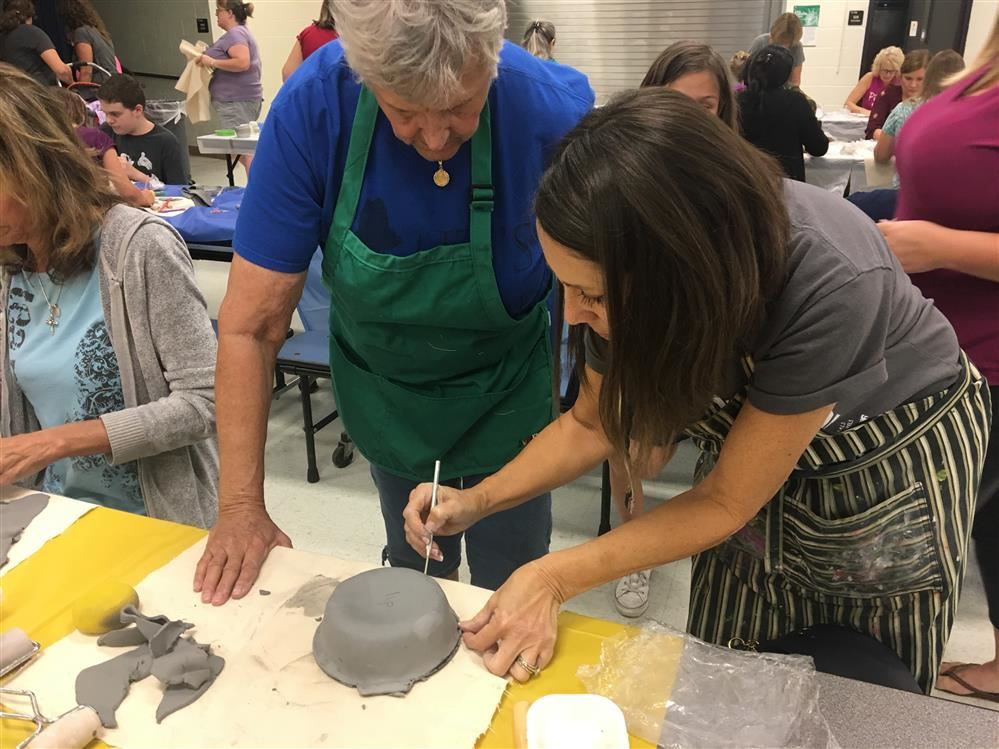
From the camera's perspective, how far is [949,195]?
1.42 m

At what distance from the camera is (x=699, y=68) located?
233 cm

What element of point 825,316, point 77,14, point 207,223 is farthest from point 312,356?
point 77,14

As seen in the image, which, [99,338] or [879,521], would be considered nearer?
[879,521]

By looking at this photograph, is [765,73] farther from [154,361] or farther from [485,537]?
[154,361]

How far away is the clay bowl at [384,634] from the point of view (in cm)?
96

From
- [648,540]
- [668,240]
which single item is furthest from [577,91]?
[648,540]

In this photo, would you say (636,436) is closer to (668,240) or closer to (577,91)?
(668,240)

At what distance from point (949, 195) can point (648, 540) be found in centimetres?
93

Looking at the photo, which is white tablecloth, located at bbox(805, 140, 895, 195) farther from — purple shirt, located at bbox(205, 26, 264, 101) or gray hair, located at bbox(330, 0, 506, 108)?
purple shirt, located at bbox(205, 26, 264, 101)

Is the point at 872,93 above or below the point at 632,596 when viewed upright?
above

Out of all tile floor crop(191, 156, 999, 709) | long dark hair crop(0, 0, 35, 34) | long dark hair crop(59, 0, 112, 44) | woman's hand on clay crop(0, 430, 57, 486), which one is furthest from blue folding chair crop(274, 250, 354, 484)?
long dark hair crop(59, 0, 112, 44)

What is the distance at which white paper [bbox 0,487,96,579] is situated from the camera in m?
1.23

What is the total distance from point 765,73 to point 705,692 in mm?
3034

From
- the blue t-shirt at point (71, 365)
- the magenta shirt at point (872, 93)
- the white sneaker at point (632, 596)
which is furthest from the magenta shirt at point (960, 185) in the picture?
the magenta shirt at point (872, 93)
